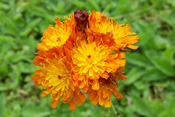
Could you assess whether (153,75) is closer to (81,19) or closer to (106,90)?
(106,90)

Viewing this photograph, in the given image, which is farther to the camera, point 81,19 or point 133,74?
point 133,74

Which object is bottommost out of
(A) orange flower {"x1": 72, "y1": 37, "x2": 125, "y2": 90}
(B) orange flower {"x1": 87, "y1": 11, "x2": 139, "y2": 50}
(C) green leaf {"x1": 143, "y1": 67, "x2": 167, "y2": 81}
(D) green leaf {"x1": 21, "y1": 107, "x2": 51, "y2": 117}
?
(D) green leaf {"x1": 21, "y1": 107, "x2": 51, "y2": 117}

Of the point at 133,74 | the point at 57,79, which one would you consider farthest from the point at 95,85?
the point at 133,74

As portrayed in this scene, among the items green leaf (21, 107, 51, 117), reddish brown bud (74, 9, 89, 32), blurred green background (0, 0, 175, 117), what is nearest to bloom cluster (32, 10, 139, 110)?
reddish brown bud (74, 9, 89, 32)

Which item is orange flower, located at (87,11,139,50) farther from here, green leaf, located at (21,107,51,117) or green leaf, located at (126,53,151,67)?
green leaf, located at (21,107,51,117)

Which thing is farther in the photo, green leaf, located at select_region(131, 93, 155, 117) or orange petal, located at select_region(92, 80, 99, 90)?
green leaf, located at select_region(131, 93, 155, 117)

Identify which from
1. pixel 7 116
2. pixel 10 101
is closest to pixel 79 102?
pixel 7 116

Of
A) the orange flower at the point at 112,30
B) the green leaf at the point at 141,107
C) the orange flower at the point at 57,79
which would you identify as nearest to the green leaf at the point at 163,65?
the green leaf at the point at 141,107
